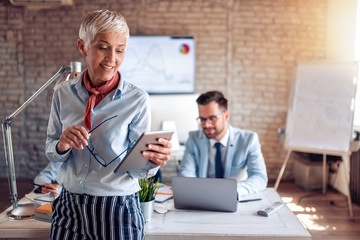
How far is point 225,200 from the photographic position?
1649 mm

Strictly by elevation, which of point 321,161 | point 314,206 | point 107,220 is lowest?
point 314,206

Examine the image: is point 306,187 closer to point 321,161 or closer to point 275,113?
point 321,161

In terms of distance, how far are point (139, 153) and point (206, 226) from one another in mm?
642

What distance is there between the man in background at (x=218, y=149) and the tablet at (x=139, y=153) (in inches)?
48.7

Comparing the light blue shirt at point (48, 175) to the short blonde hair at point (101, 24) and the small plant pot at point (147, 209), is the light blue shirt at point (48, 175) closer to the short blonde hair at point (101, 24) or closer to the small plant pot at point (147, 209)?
the small plant pot at point (147, 209)

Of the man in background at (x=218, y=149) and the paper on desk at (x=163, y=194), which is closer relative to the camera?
the paper on desk at (x=163, y=194)

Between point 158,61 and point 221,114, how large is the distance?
2.36m

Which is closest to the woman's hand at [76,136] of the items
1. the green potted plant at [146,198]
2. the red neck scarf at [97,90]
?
the red neck scarf at [97,90]

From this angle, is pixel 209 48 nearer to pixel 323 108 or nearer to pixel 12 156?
pixel 323 108

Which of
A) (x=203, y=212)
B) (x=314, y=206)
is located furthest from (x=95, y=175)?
(x=314, y=206)

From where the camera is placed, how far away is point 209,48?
184 inches

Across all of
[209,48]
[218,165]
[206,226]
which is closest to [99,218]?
[206,226]

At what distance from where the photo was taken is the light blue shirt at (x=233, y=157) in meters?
2.30

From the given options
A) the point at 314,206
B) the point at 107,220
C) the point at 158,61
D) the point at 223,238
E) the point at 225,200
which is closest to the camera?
the point at 107,220
